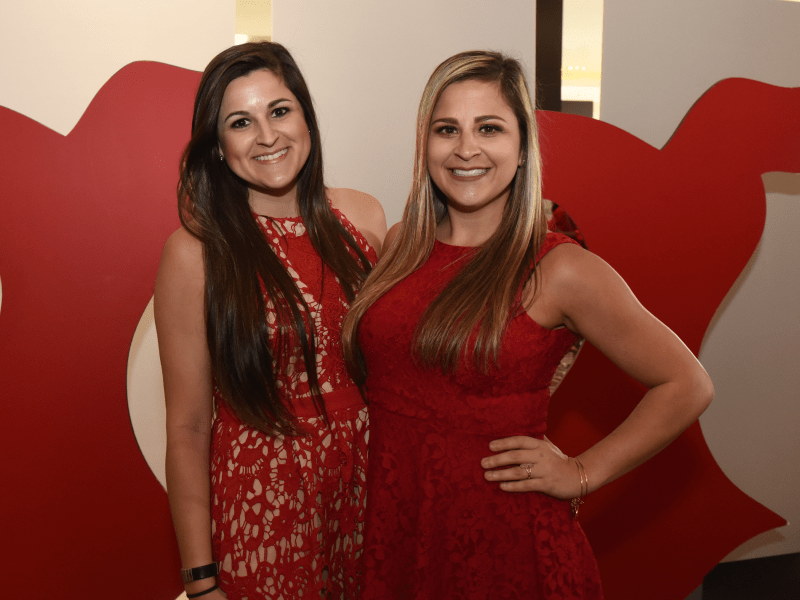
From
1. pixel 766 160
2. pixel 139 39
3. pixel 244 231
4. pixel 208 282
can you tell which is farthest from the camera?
pixel 766 160

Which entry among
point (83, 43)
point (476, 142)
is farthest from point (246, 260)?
point (83, 43)

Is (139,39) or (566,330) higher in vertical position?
(139,39)

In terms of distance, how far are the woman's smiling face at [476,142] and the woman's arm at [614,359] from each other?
251 millimetres

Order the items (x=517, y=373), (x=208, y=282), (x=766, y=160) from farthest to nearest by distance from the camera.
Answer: (x=766, y=160) → (x=208, y=282) → (x=517, y=373)

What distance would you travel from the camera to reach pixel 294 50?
2264 millimetres

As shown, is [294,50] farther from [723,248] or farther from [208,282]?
[723,248]

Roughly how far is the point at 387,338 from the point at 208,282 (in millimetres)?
483

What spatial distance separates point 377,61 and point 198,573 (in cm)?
184

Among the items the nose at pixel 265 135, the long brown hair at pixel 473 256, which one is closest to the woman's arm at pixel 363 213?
the long brown hair at pixel 473 256

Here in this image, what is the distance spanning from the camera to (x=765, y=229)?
295cm

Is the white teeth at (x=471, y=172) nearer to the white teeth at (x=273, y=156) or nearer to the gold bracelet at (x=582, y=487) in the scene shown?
the white teeth at (x=273, y=156)

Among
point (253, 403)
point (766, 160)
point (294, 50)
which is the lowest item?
point (253, 403)

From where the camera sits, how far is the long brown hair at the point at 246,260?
5.18ft

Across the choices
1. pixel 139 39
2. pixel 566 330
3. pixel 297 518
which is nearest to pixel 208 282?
pixel 297 518
